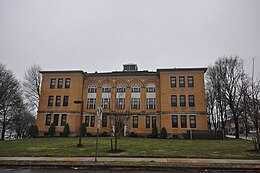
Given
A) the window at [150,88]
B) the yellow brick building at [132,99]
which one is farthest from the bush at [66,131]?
the window at [150,88]

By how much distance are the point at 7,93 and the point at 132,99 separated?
22.7m

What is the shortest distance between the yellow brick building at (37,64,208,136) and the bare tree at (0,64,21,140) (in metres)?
5.46

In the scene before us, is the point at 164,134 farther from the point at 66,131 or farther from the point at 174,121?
the point at 66,131

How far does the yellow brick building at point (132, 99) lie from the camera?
114ft

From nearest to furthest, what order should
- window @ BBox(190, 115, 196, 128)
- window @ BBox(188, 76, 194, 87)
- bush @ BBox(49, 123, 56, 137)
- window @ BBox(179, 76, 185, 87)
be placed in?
window @ BBox(190, 115, 196, 128)
bush @ BBox(49, 123, 56, 137)
window @ BBox(188, 76, 194, 87)
window @ BBox(179, 76, 185, 87)

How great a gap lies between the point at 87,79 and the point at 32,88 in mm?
11758

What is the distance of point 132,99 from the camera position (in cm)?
3772

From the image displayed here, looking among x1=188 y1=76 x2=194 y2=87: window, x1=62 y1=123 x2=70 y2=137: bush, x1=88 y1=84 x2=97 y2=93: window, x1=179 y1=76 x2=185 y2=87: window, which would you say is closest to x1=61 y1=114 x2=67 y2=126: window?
x1=62 y1=123 x2=70 y2=137: bush

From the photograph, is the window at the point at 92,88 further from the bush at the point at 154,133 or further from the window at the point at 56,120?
the bush at the point at 154,133

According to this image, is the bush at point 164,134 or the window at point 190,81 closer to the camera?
the bush at point 164,134

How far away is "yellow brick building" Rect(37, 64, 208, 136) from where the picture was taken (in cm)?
3466

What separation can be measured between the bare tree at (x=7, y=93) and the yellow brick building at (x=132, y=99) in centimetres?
546

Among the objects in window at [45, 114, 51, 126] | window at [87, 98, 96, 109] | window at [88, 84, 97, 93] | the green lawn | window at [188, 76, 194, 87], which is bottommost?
the green lawn

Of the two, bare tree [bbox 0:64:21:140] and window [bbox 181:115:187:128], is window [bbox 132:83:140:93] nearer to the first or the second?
window [bbox 181:115:187:128]
